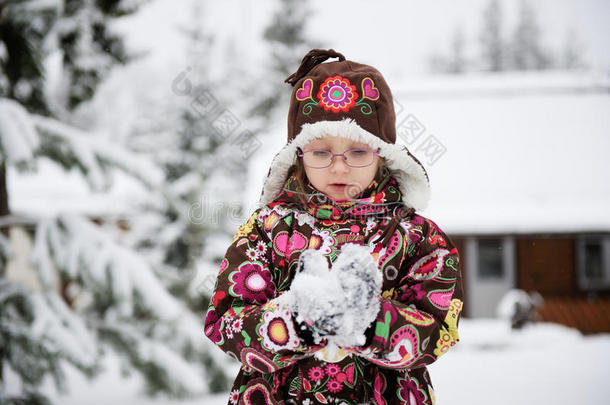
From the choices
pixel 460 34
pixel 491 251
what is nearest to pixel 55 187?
pixel 491 251

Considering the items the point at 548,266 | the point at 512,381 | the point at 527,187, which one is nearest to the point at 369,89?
the point at 512,381

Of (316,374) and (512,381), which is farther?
(512,381)

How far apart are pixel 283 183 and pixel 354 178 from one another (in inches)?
11.1

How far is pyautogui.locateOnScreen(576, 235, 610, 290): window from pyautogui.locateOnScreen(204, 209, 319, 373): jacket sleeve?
15476mm

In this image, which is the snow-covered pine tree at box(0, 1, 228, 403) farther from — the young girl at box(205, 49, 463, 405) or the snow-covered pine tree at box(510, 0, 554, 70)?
the snow-covered pine tree at box(510, 0, 554, 70)

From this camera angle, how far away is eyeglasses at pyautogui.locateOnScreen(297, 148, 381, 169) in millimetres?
1417

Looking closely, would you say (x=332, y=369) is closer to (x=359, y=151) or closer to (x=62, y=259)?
(x=359, y=151)

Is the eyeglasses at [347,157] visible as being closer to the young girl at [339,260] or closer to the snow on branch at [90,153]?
the young girl at [339,260]

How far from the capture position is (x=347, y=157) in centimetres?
142

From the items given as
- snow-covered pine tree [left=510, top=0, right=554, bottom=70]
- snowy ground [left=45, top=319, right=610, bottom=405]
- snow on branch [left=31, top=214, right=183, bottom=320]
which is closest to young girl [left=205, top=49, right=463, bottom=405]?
snow on branch [left=31, top=214, right=183, bottom=320]

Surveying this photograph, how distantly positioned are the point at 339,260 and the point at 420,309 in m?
0.31

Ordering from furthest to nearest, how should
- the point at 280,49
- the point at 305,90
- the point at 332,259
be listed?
the point at 280,49 → the point at 305,90 → the point at 332,259

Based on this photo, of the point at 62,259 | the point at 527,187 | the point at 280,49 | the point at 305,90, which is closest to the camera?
the point at 305,90

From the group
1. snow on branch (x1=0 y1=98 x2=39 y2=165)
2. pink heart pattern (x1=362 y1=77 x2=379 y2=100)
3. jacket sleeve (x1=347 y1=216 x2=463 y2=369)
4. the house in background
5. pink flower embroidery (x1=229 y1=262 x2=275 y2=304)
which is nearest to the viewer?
jacket sleeve (x1=347 y1=216 x2=463 y2=369)
